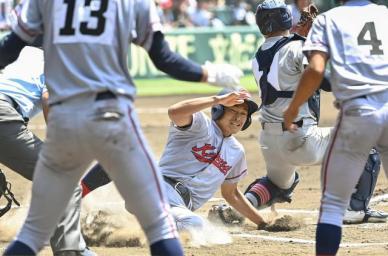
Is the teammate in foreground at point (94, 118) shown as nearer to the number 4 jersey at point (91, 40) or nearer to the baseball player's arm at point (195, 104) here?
the number 4 jersey at point (91, 40)

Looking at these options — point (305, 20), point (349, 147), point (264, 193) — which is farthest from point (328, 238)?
point (305, 20)

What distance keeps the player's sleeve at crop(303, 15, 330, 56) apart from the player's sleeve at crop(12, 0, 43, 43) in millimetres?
1417

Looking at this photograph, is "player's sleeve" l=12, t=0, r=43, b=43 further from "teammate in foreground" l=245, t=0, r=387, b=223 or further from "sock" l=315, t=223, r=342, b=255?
"teammate in foreground" l=245, t=0, r=387, b=223

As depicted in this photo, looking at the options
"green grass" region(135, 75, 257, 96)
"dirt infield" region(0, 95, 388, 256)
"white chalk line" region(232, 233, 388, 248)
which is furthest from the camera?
"green grass" region(135, 75, 257, 96)

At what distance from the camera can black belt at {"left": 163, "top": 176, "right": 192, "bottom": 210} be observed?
22.3ft

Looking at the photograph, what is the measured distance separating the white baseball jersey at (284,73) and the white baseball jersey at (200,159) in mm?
598

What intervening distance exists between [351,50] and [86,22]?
1.46 metres

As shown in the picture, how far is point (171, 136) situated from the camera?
684cm

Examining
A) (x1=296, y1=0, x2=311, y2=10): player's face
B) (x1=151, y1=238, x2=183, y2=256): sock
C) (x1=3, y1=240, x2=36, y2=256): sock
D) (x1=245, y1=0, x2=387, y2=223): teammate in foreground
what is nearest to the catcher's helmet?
(x1=245, y1=0, x2=387, y2=223): teammate in foreground

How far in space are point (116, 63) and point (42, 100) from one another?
1773 mm

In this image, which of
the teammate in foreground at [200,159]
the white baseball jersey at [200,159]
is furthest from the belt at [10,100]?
the white baseball jersey at [200,159]

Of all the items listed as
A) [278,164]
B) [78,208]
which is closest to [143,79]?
[278,164]

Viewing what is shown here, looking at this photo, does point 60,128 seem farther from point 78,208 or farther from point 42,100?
point 42,100

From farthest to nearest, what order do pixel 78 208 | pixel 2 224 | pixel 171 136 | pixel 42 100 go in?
pixel 2 224 → pixel 171 136 → pixel 42 100 → pixel 78 208
